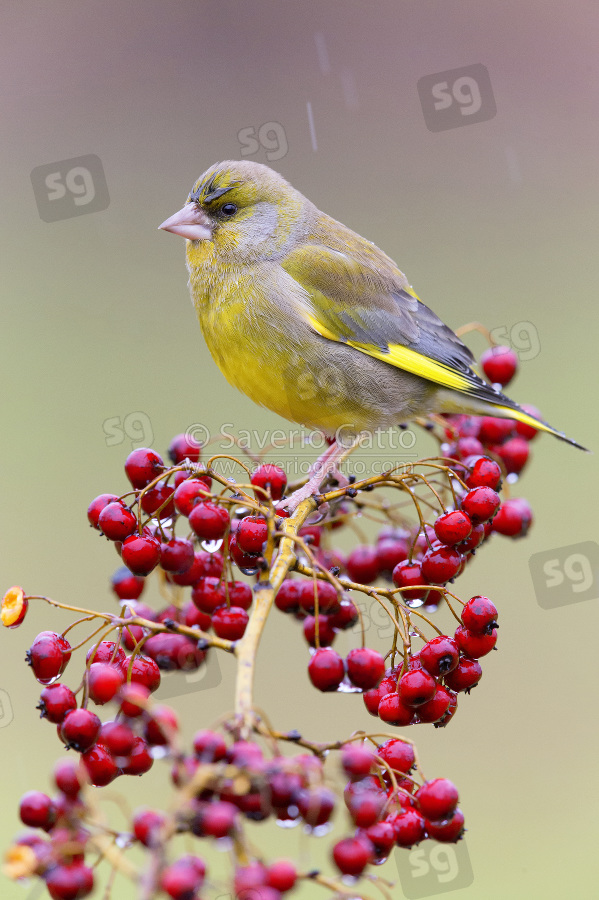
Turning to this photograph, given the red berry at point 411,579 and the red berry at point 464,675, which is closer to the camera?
the red berry at point 464,675

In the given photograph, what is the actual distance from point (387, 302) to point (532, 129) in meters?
4.11

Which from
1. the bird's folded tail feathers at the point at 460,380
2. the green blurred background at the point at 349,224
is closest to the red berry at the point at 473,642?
the bird's folded tail feathers at the point at 460,380

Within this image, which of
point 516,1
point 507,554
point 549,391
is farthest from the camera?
point 516,1

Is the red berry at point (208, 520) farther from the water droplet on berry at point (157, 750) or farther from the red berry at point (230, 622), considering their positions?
the water droplet on berry at point (157, 750)

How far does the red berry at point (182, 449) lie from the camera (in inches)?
101

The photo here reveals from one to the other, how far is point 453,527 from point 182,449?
842mm

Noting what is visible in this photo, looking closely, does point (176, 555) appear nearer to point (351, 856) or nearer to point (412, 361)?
point (351, 856)

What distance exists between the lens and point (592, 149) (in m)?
6.89

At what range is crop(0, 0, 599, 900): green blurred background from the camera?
4.64 m

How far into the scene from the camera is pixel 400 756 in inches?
69.1

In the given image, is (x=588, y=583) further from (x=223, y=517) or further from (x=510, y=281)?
(x=510, y=281)

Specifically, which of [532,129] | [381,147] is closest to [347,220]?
[381,147]

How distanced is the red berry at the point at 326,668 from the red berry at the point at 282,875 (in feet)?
1.83

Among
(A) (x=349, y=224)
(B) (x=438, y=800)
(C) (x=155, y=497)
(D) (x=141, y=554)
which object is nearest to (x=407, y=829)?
(B) (x=438, y=800)
